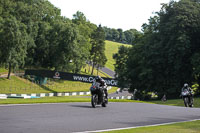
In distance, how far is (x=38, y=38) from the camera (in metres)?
79.4

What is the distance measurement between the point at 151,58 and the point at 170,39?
4253mm

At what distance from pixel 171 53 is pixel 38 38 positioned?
35373mm

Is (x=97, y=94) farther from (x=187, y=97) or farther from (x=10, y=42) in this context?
(x=10, y=42)

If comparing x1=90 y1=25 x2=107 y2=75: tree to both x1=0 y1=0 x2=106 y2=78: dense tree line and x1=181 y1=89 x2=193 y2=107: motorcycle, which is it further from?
x1=181 y1=89 x2=193 y2=107: motorcycle

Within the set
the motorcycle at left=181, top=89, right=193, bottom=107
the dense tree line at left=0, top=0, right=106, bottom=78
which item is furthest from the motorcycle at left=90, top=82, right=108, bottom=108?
the dense tree line at left=0, top=0, right=106, bottom=78

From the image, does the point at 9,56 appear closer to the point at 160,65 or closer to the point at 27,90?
the point at 27,90

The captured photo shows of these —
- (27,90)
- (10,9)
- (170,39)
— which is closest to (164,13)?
(170,39)

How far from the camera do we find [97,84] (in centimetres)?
2067

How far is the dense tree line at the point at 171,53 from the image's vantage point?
52.2 m

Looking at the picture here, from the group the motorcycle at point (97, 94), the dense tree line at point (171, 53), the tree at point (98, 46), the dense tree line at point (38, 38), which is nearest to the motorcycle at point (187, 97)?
the motorcycle at point (97, 94)

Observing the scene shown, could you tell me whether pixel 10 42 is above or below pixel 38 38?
below

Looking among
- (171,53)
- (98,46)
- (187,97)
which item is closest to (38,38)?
(98,46)

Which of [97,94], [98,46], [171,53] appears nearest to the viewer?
[97,94]

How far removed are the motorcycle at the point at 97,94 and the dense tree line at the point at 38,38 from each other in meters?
44.7
